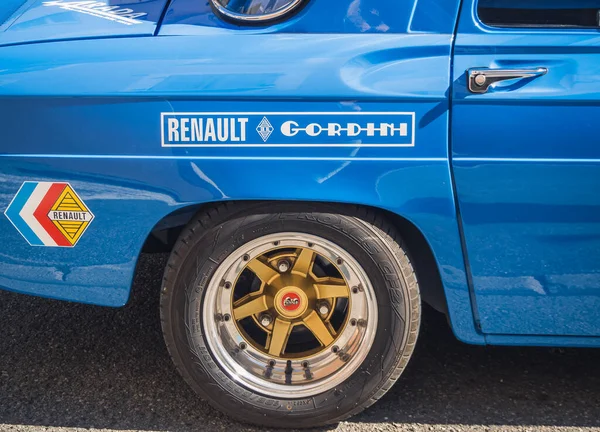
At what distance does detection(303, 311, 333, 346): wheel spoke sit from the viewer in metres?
3.01

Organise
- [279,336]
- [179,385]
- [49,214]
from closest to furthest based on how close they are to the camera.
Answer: [49,214] < [279,336] < [179,385]

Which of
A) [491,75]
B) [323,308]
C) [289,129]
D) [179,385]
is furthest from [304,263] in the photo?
[491,75]

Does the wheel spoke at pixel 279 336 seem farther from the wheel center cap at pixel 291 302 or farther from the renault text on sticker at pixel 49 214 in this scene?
the renault text on sticker at pixel 49 214

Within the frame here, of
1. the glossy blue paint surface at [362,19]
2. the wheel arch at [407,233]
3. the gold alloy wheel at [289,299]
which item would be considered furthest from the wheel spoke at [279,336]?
→ the glossy blue paint surface at [362,19]

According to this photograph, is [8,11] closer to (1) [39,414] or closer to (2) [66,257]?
(2) [66,257]

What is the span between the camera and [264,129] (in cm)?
266

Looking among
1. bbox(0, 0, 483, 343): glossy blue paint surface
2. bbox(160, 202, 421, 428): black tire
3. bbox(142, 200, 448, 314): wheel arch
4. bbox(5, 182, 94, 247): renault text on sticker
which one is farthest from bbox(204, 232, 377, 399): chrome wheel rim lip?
→ bbox(5, 182, 94, 247): renault text on sticker

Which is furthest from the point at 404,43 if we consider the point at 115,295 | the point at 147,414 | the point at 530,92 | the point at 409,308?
the point at 147,414

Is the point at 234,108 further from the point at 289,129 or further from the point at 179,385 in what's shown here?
the point at 179,385

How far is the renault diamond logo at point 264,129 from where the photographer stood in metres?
2.66

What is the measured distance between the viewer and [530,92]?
2.61 m

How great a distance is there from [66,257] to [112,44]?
727mm

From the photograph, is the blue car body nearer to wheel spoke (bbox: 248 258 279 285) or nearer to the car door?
the car door

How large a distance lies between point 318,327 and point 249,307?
0.26m
